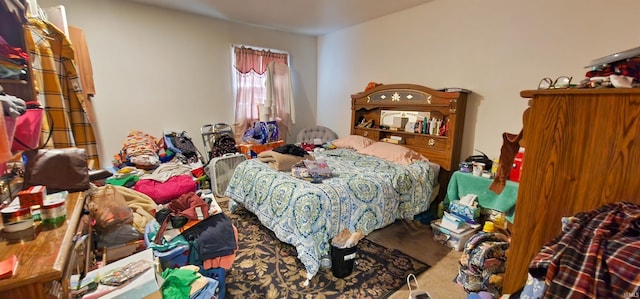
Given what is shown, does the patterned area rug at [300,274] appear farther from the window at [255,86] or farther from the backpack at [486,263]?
the window at [255,86]

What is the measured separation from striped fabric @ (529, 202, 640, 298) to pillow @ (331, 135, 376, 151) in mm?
2869

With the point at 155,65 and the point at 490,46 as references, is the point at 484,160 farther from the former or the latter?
the point at 155,65

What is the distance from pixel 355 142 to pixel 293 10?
6.56 feet

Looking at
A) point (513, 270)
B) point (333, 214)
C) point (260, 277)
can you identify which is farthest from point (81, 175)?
point (513, 270)

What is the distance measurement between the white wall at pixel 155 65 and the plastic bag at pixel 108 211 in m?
2.23

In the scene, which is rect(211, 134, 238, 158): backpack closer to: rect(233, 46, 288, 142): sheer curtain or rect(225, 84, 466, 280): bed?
rect(233, 46, 288, 142): sheer curtain

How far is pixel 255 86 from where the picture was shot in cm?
446

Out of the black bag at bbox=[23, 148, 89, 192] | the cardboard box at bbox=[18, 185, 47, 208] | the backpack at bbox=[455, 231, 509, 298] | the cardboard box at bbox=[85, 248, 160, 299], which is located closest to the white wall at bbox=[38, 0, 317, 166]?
the black bag at bbox=[23, 148, 89, 192]

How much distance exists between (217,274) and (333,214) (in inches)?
36.0

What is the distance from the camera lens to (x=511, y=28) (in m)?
2.68

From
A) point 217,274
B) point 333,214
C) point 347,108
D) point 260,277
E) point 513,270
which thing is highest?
point 347,108

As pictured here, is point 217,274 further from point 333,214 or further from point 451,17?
point 451,17

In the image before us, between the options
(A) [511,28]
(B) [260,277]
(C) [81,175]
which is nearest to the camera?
(C) [81,175]

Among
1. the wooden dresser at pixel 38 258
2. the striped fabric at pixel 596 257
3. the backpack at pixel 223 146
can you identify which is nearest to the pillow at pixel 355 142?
the backpack at pixel 223 146
